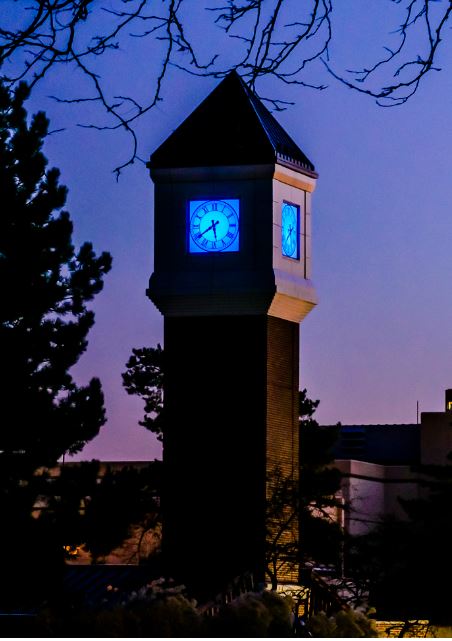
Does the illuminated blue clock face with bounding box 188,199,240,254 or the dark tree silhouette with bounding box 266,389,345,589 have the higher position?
the illuminated blue clock face with bounding box 188,199,240,254

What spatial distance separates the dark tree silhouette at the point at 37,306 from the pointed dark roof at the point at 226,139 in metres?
12.4

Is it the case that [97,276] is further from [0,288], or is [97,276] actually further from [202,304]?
[202,304]

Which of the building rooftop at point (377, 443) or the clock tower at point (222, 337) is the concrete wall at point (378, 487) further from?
the clock tower at point (222, 337)

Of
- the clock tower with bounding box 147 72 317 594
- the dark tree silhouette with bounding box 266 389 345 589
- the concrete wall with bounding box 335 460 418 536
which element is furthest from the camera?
the concrete wall with bounding box 335 460 418 536

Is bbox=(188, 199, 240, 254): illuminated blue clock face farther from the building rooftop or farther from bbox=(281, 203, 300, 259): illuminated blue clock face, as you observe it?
the building rooftop

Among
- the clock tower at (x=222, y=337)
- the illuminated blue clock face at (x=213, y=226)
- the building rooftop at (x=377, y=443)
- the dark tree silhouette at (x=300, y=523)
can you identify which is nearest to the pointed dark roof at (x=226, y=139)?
the clock tower at (x=222, y=337)

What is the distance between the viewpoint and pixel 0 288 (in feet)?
126

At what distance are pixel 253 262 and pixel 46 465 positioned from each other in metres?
15.3

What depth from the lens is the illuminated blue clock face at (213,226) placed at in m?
51.3

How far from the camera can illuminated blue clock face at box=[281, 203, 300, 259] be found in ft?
171

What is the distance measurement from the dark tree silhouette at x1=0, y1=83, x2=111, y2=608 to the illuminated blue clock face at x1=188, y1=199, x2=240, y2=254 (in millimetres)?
12763

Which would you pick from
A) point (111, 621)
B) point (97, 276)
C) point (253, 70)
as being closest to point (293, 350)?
point (97, 276)

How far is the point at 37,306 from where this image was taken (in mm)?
38469

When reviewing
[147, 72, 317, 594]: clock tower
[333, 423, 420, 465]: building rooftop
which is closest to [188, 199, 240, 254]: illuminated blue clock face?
[147, 72, 317, 594]: clock tower
